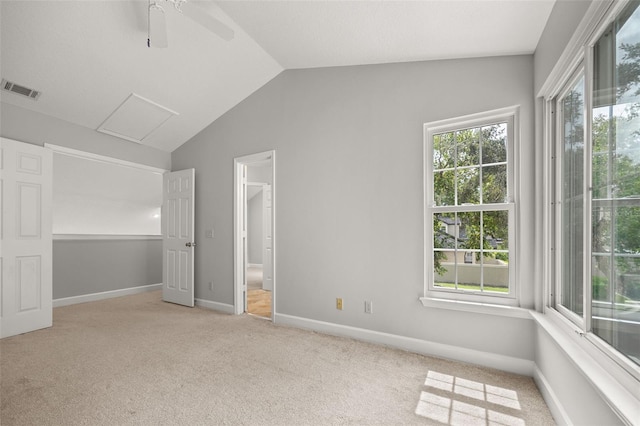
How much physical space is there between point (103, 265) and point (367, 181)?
471cm

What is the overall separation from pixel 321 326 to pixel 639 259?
2699mm

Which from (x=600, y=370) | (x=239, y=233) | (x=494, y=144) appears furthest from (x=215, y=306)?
(x=600, y=370)

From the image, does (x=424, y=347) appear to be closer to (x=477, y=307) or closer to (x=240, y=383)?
(x=477, y=307)

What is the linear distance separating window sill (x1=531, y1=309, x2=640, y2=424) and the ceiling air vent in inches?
194

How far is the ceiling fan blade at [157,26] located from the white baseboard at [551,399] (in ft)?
11.6

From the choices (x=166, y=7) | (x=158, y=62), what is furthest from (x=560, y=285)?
(x=158, y=62)

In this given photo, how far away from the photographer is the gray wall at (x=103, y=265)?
4.55 meters

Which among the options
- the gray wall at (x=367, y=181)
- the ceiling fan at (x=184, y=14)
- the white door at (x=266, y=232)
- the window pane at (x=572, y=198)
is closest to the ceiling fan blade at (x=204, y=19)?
the ceiling fan at (x=184, y=14)

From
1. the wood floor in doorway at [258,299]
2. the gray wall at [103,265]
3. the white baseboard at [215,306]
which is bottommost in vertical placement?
the wood floor in doorway at [258,299]

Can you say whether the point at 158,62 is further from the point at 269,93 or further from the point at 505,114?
the point at 505,114

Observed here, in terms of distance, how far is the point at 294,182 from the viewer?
355 centimetres

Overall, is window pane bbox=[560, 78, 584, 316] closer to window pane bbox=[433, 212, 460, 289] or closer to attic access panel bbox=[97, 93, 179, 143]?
window pane bbox=[433, 212, 460, 289]

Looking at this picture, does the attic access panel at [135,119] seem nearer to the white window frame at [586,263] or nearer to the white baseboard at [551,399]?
the white window frame at [586,263]

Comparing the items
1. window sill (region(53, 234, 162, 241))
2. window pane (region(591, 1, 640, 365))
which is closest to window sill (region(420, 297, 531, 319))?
window pane (region(591, 1, 640, 365))
